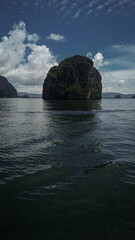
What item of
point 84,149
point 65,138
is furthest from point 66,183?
point 65,138

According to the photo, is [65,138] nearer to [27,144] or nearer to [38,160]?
[27,144]

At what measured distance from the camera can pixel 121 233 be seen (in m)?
4.70

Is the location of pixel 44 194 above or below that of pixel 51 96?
below

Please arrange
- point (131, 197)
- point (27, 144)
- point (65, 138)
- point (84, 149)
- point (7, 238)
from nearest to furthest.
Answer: point (7, 238)
point (131, 197)
point (84, 149)
point (27, 144)
point (65, 138)

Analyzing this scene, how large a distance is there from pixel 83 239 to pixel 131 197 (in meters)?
2.97

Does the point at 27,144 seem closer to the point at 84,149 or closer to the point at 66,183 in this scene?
Result: the point at 84,149

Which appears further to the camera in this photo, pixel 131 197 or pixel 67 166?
pixel 67 166

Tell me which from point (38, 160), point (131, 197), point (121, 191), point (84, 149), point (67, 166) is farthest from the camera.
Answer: point (84, 149)

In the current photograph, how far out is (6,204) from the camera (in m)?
5.95

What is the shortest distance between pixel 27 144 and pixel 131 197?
984cm

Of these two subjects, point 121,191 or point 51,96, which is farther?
point 51,96

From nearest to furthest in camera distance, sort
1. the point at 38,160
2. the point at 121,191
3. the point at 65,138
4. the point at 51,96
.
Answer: the point at 121,191 → the point at 38,160 → the point at 65,138 → the point at 51,96

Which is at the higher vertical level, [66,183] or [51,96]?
[51,96]

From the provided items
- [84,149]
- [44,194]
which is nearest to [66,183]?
[44,194]
